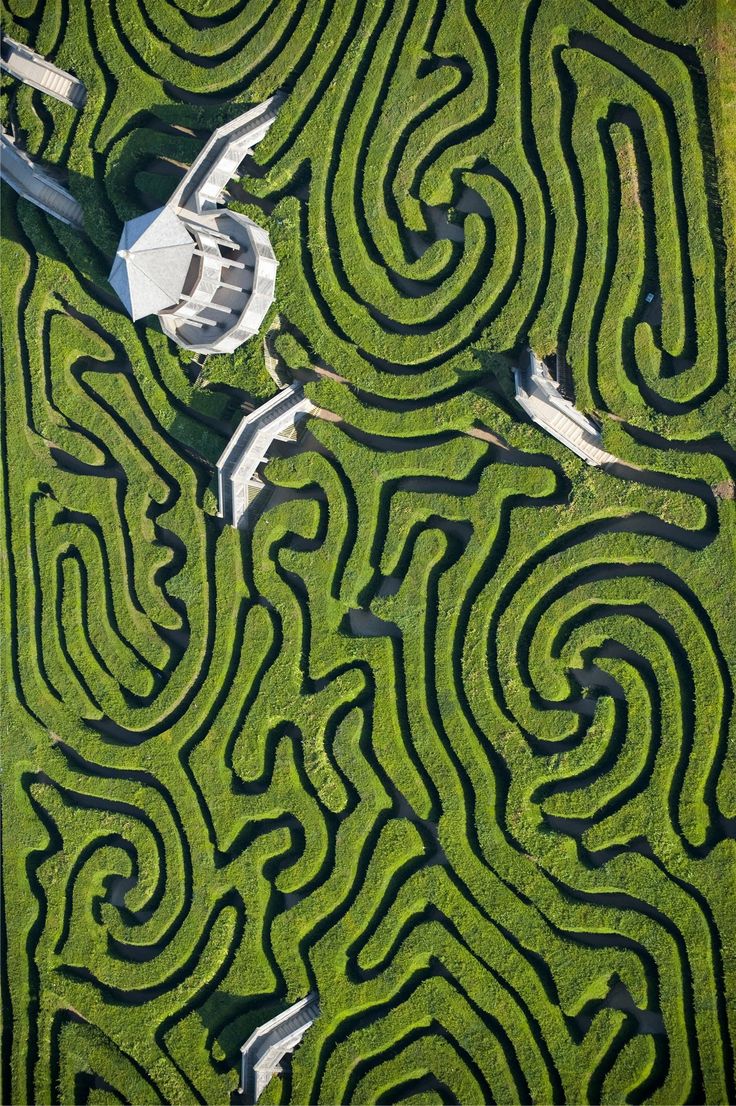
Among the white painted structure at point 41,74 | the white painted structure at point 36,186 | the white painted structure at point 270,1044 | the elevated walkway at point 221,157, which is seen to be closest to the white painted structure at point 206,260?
the elevated walkway at point 221,157

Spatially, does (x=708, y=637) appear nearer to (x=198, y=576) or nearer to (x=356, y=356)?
(x=356, y=356)

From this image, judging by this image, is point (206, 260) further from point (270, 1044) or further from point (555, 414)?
point (270, 1044)

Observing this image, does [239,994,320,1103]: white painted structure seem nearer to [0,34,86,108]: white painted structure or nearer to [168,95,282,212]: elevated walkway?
[168,95,282,212]: elevated walkway

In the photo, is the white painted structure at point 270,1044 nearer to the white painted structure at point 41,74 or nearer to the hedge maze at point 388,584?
the hedge maze at point 388,584

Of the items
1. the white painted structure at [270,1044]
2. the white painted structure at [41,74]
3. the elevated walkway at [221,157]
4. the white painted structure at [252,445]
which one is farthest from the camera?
the white painted structure at [41,74]

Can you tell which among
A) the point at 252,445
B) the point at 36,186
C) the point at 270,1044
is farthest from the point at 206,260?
the point at 270,1044

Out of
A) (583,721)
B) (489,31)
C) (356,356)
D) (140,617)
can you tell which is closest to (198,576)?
(140,617)
